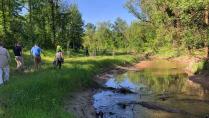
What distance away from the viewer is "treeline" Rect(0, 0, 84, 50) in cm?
7588

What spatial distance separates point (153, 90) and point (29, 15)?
6023 cm

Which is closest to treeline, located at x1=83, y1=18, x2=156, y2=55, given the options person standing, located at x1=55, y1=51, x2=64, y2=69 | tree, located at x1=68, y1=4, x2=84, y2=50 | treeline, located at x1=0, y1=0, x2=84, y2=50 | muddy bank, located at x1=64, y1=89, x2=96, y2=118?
tree, located at x1=68, y1=4, x2=84, y2=50

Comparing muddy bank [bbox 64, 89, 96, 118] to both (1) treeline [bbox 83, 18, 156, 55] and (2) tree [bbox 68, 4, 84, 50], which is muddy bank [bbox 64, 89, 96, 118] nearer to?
(2) tree [bbox 68, 4, 84, 50]

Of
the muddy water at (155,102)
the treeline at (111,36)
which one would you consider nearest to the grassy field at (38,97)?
the muddy water at (155,102)

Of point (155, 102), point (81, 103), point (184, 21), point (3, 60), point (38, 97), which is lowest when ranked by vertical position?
point (155, 102)

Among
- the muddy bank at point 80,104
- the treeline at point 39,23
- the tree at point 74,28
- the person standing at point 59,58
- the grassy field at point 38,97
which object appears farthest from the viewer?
the tree at point 74,28

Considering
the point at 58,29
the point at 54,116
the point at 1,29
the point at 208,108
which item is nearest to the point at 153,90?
the point at 208,108

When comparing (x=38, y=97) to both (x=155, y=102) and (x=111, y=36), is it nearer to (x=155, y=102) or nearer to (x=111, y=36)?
(x=155, y=102)

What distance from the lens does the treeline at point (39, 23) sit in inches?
2987

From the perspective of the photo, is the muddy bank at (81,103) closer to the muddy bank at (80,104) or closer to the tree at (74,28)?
the muddy bank at (80,104)

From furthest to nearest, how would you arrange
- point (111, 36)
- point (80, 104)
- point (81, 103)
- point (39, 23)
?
point (111, 36) → point (39, 23) → point (81, 103) → point (80, 104)

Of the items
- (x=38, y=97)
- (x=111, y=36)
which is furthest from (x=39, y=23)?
(x=38, y=97)

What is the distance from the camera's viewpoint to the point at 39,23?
90.0 m

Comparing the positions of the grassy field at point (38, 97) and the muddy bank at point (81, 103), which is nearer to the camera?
the grassy field at point (38, 97)
